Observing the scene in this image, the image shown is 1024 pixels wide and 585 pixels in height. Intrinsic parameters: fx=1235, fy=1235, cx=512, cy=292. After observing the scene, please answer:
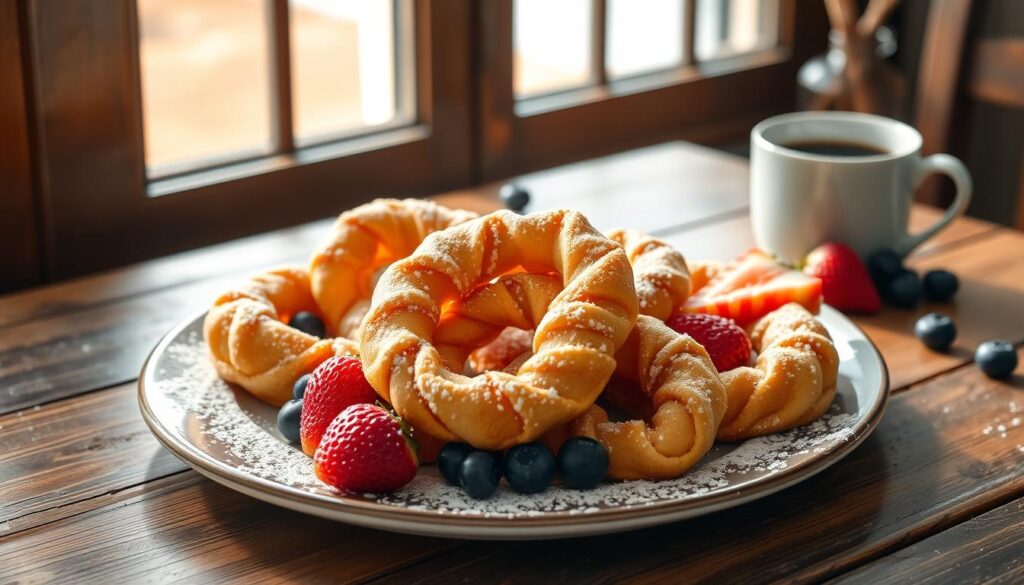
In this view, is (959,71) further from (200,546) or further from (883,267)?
(200,546)

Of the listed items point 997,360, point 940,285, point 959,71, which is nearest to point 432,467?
point 997,360

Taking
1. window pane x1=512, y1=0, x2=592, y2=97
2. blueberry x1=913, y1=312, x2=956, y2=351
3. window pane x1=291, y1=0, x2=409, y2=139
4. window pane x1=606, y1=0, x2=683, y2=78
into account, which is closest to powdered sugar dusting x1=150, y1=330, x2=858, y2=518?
blueberry x1=913, y1=312, x2=956, y2=351

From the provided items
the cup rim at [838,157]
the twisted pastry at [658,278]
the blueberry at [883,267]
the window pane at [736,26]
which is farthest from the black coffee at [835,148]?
the window pane at [736,26]

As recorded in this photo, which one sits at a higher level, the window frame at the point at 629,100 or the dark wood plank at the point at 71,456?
the window frame at the point at 629,100

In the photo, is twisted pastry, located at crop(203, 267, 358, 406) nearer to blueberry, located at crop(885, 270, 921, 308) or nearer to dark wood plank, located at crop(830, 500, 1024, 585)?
dark wood plank, located at crop(830, 500, 1024, 585)

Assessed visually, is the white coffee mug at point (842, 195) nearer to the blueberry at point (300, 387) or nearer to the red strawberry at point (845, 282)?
the red strawberry at point (845, 282)

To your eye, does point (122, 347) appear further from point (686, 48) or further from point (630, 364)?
point (686, 48)
